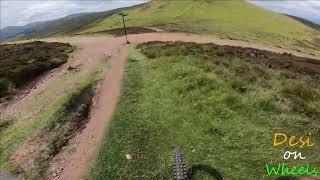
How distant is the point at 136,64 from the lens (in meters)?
33.7

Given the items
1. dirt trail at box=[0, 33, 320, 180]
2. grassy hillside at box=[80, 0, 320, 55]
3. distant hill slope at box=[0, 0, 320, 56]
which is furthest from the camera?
grassy hillside at box=[80, 0, 320, 55]

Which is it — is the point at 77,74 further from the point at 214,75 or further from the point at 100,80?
the point at 214,75

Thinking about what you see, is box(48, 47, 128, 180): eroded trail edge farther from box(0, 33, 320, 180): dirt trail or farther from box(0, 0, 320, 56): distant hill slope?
box(0, 0, 320, 56): distant hill slope

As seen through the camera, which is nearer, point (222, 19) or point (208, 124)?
point (208, 124)

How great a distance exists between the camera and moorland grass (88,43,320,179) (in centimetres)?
1447

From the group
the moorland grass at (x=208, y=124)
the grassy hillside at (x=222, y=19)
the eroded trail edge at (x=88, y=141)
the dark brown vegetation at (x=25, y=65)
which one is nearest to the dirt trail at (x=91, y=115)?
the eroded trail edge at (x=88, y=141)

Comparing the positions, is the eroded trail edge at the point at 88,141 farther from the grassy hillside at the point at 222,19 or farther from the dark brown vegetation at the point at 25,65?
the grassy hillside at the point at 222,19

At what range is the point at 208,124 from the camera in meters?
17.3

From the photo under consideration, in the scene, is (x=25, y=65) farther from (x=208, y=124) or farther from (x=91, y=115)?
(x=208, y=124)

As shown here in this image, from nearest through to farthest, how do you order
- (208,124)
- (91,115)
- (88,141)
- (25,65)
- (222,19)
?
(208,124)
(88,141)
(91,115)
(25,65)
(222,19)

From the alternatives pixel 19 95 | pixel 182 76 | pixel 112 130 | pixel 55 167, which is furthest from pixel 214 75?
pixel 19 95

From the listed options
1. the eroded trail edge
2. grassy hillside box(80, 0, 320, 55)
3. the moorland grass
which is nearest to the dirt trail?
the eroded trail edge

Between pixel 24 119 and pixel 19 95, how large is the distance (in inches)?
267

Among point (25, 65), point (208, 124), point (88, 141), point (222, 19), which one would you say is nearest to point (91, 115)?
point (88, 141)
